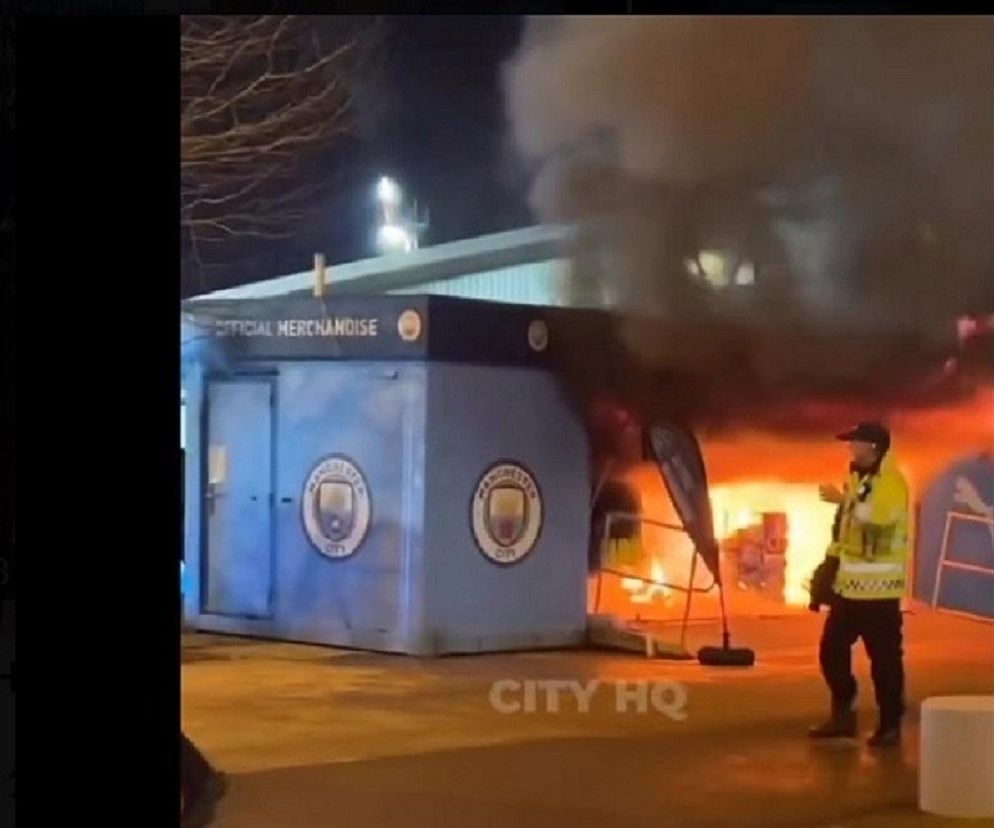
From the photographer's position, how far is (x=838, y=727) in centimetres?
152

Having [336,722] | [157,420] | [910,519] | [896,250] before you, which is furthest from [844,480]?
[157,420]

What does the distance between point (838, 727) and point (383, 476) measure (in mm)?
511

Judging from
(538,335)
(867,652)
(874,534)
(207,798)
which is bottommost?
(207,798)

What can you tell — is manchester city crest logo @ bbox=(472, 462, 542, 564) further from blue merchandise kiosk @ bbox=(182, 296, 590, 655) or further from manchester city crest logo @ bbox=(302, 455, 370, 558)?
manchester city crest logo @ bbox=(302, 455, 370, 558)

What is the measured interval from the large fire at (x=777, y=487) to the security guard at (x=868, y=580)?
1 centimetres

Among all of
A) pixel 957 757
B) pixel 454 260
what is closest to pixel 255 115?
pixel 454 260

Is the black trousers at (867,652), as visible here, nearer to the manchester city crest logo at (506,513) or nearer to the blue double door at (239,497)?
the manchester city crest logo at (506,513)

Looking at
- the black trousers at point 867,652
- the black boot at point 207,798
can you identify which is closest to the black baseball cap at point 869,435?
the black trousers at point 867,652

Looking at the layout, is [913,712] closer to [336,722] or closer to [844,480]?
[844,480]

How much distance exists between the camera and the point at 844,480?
4.93ft

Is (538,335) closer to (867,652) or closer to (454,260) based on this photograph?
(454,260)

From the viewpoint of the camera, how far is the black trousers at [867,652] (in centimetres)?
151

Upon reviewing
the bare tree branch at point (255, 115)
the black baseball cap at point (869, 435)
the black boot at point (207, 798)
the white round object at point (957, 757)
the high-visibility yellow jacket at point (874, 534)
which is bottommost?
the black boot at point (207, 798)

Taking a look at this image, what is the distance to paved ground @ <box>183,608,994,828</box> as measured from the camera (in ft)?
4.94
